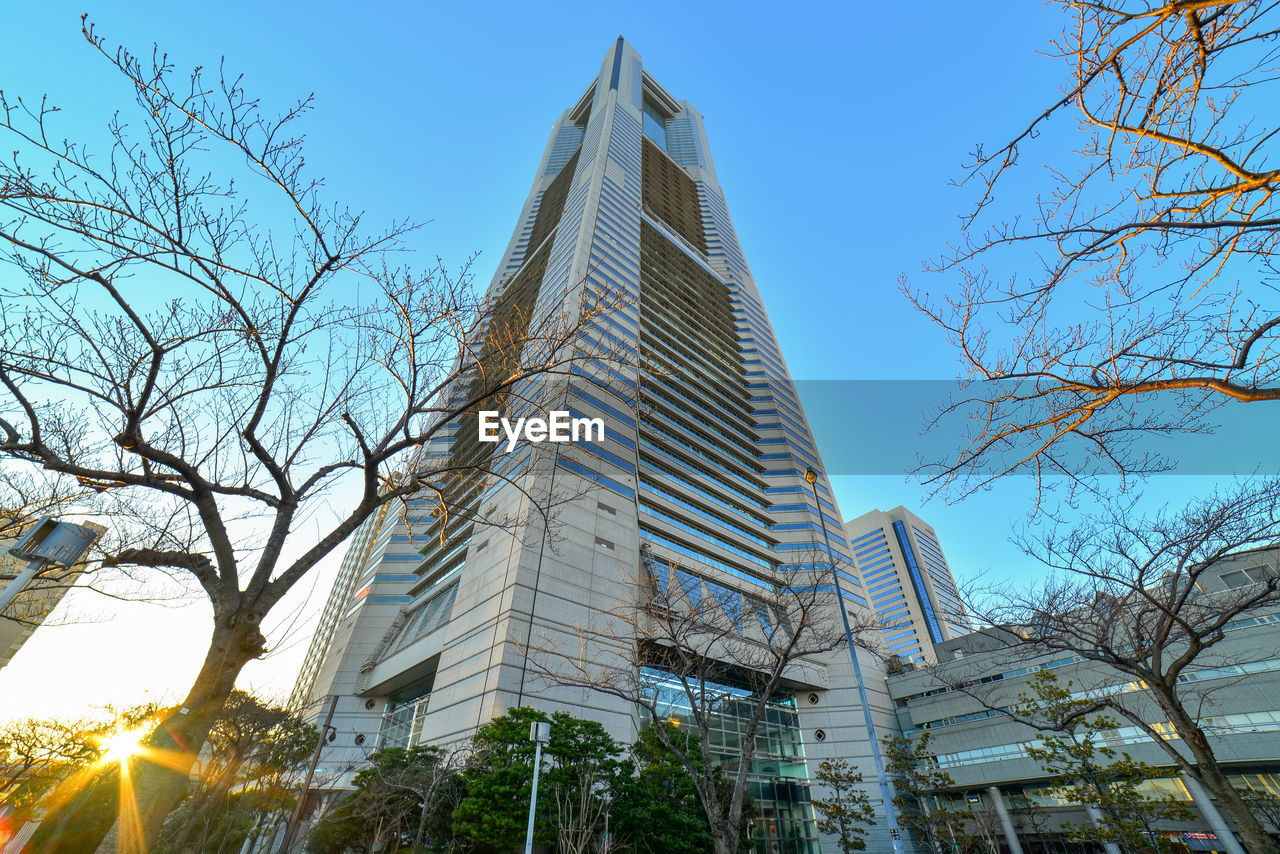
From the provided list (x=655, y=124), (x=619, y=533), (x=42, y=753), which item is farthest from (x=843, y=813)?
(x=655, y=124)

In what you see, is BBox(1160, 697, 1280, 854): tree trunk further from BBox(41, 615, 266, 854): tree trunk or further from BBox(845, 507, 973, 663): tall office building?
BBox(845, 507, 973, 663): tall office building

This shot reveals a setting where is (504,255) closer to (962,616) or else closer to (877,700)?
(877,700)

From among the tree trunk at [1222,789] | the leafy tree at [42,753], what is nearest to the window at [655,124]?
the leafy tree at [42,753]

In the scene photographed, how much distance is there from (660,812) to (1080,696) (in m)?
27.4

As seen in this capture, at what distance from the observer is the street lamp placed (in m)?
4.65

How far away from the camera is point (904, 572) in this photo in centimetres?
11825

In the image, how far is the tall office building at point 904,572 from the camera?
111 m

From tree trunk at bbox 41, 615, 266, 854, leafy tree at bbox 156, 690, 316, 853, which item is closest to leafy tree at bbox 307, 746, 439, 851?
leafy tree at bbox 156, 690, 316, 853

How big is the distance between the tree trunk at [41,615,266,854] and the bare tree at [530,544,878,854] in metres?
10.5

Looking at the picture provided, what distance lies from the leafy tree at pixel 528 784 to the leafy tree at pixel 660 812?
69 cm

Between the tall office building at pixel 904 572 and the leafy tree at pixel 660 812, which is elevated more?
the tall office building at pixel 904 572

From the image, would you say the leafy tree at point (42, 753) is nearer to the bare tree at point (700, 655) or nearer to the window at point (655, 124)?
the bare tree at point (700, 655)

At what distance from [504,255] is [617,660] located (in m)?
65.1

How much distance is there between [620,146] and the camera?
6850 cm
